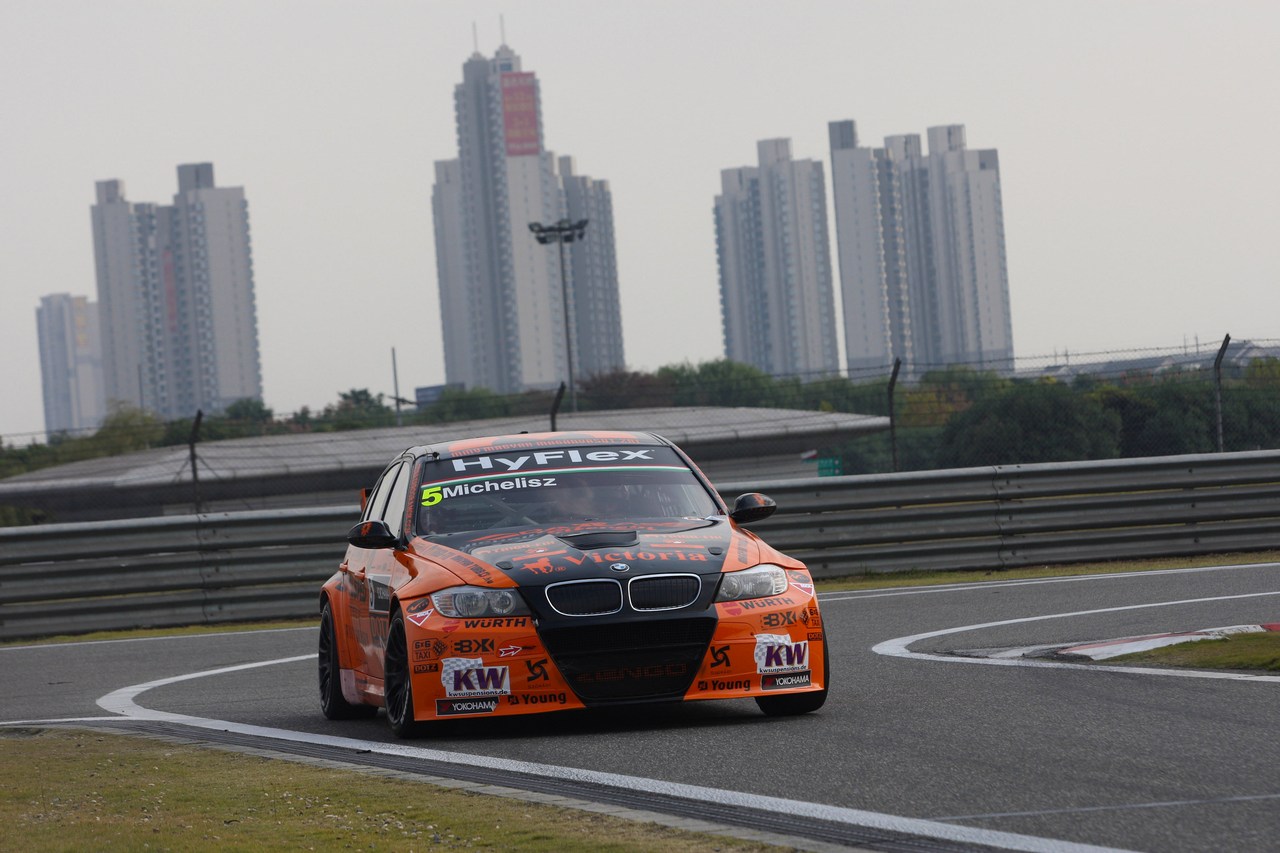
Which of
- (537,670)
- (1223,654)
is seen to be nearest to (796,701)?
(537,670)

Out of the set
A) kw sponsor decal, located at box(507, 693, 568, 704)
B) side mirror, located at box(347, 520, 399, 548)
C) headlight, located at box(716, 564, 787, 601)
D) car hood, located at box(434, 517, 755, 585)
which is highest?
side mirror, located at box(347, 520, 399, 548)

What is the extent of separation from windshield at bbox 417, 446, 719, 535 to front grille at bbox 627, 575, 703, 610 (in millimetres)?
872

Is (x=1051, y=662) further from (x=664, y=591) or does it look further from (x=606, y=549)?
(x=606, y=549)

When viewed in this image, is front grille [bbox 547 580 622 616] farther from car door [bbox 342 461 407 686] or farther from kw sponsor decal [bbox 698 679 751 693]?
car door [bbox 342 461 407 686]

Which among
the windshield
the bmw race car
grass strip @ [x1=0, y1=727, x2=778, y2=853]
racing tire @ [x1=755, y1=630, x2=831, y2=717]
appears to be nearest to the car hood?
the bmw race car

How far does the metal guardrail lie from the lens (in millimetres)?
15172

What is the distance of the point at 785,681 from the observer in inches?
289

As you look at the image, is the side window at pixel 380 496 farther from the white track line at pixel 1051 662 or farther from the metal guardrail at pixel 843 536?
the metal guardrail at pixel 843 536

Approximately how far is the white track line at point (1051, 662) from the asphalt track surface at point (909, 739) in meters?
0.03

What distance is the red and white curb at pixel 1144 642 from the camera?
8.79 meters

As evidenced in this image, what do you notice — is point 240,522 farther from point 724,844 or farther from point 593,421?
point 593,421

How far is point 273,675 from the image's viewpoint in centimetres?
1085

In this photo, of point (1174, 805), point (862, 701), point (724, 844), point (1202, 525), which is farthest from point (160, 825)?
point (1202, 525)

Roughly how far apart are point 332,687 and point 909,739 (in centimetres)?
345
